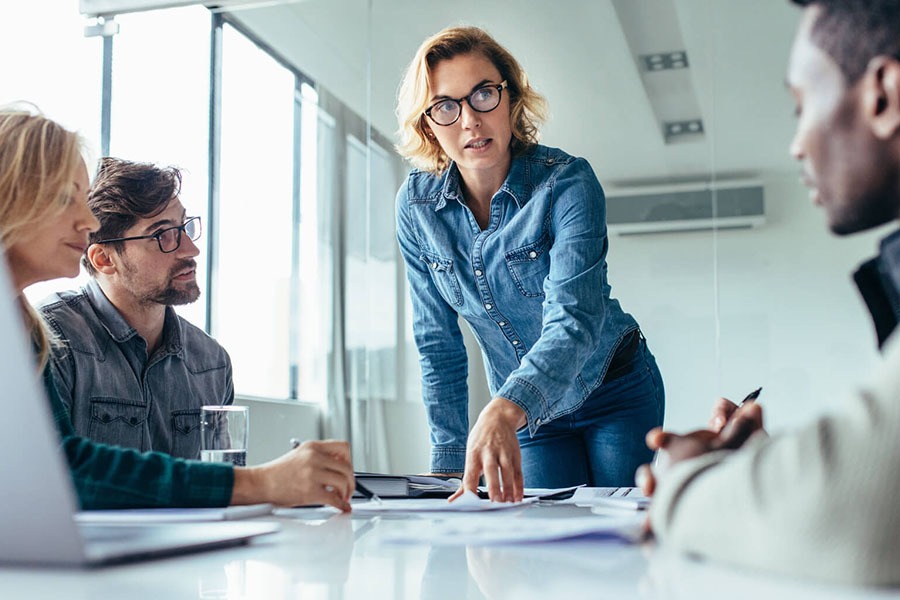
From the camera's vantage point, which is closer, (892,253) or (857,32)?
(857,32)

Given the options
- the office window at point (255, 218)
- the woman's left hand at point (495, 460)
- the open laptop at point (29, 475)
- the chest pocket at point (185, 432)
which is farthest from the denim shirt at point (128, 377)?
the office window at point (255, 218)

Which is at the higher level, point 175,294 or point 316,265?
point 316,265

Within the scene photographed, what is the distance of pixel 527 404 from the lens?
130cm

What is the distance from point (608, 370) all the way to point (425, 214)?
484mm

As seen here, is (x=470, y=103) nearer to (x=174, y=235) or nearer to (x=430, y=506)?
(x=174, y=235)

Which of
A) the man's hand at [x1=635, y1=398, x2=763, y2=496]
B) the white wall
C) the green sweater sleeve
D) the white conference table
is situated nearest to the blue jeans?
the green sweater sleeve

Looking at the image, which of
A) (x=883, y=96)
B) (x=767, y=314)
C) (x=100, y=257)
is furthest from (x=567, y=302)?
(x=767, y=314)

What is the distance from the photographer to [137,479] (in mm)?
1052

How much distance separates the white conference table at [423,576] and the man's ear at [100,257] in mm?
1540

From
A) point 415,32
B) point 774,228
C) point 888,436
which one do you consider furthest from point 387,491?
point 415,32

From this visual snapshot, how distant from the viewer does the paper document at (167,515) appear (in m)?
0.89

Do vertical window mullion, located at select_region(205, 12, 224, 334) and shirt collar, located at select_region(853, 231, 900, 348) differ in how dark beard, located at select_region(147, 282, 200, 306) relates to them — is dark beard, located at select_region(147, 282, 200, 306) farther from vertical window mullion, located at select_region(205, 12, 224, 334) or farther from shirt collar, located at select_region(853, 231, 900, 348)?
vertical window mullion, located at select_region(205, 12, 224, 334)

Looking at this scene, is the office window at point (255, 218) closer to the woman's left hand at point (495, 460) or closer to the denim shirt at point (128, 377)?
the denim shirt at point (128, 377)

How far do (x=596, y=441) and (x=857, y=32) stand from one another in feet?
4.22
